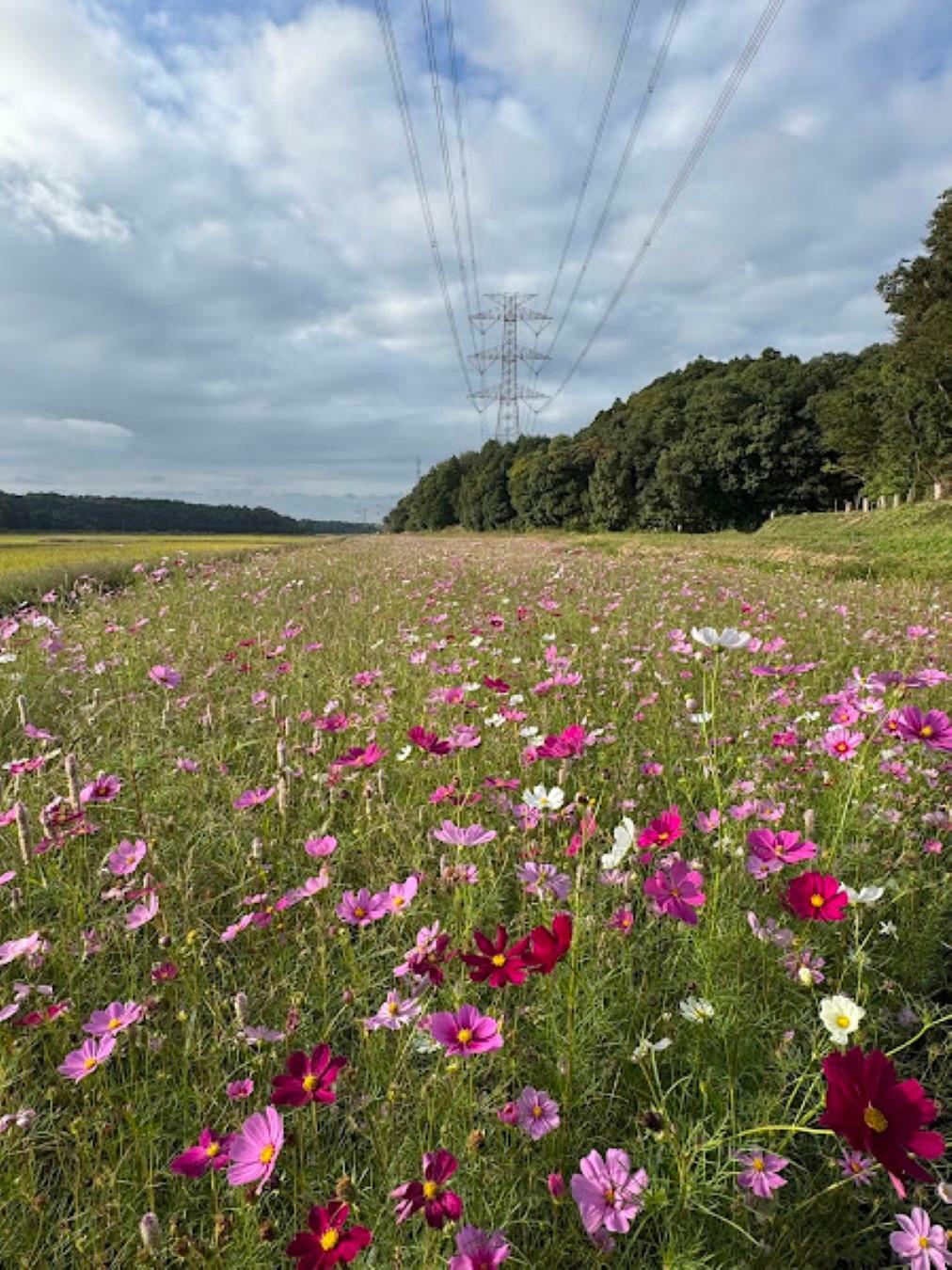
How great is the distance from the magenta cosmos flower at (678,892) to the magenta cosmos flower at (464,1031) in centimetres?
32

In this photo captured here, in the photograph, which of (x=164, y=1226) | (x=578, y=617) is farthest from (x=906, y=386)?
(x=164, y=1226)

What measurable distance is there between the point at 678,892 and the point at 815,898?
21cm

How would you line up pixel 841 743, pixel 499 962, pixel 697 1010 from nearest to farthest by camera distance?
pixel 499 962
pixel 697 1010
pixel 841 743

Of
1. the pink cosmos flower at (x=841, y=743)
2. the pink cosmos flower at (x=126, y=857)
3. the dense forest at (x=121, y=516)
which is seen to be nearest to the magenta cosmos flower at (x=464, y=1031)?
the pink cosmos flower at (x=126, y=857)

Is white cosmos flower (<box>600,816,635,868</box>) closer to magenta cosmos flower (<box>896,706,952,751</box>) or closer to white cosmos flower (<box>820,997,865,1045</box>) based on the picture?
white cosmos flower (<box>820,997,865,1045</box>)

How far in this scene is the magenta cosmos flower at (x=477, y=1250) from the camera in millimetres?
721

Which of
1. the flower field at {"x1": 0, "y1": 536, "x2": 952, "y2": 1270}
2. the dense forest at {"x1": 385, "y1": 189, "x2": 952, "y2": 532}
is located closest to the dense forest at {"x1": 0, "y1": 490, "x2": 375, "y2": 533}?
the dense forest at {"x1": 385, "y1": 189, "x2": 952, "y2": 532}

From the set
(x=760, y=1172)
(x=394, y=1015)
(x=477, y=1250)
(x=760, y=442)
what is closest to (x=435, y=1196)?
(x=477, y=1250)

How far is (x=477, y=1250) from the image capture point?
75cm

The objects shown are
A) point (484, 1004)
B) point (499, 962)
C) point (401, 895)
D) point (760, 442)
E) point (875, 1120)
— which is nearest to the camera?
point (875, 1120)

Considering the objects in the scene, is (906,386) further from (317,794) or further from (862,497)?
(317,794)

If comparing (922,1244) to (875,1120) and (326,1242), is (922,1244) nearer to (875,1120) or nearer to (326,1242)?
(875,1120)

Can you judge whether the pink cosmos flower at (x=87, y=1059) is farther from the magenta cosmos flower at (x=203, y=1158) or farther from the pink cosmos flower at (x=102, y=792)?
the pink cosmos flower at (x=102, y=792)

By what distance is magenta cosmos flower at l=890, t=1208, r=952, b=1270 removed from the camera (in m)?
0.82
